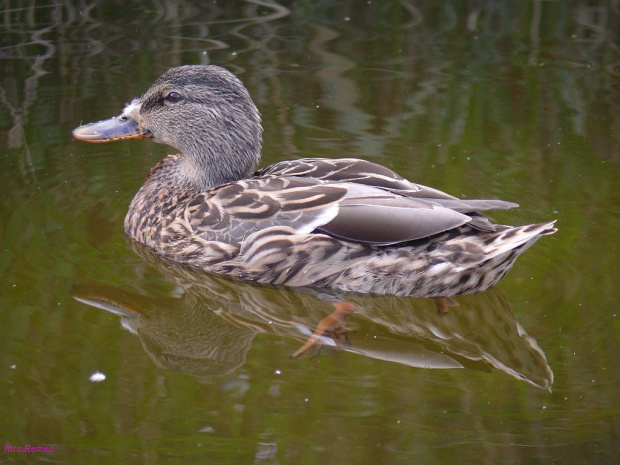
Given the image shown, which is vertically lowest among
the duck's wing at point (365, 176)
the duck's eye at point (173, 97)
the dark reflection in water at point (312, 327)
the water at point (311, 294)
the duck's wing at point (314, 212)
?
the dark reflection in water at point (312, 327)

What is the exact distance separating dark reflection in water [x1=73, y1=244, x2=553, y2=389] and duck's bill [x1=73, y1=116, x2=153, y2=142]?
A: 126 cm

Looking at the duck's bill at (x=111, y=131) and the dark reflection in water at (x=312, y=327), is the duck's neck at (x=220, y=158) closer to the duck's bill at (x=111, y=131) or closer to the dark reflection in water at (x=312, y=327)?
the duck's bill at (x=111, y=131)

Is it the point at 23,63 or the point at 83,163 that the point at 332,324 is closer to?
the point at 83,163

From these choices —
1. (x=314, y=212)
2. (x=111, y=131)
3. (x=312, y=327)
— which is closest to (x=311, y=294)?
(x=312, y=327)

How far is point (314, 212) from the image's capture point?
19.8 ft

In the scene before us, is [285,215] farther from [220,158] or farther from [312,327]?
[220,158]

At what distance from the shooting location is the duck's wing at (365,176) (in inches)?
237

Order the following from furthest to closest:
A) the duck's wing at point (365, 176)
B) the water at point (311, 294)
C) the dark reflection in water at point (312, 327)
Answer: the duck's wing at point (365, 176), the dark reflection in water at point (312, 327), the water at point (311, 294)

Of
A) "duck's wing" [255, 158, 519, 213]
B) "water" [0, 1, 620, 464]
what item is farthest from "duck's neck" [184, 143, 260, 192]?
"water" [0, 1, 620, 464]

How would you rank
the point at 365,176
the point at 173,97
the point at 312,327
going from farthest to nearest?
the point at 173,97
the point at 365,176
the point at 312,327

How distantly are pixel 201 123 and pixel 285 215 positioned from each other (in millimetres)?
1231

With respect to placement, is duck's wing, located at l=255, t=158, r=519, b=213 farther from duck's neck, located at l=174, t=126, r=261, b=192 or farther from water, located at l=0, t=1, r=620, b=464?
water, located at l=0, t=1, r=620, b=464

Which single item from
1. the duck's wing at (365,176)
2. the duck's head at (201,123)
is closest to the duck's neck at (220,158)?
the duck's head at (201,123)

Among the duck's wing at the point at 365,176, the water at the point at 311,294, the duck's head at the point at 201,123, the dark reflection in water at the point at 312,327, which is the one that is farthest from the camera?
the duck's head at the point at 201,123
